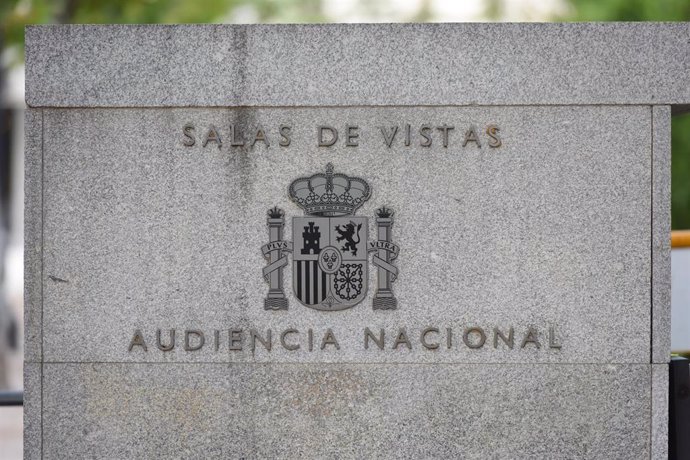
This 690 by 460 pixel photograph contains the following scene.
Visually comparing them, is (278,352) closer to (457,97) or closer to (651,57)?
(457,97)

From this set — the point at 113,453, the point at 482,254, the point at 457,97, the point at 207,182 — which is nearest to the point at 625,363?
the point at 482,254

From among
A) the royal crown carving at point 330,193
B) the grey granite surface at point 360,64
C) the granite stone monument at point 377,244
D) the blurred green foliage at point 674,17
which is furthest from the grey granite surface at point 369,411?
the blurred green foliage at point 674,17

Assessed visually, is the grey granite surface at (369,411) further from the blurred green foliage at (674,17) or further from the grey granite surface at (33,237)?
the blurred green foliage at (674,17)

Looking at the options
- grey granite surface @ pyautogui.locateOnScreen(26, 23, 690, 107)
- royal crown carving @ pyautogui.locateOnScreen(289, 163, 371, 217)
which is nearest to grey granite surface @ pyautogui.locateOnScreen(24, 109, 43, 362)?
grey granite surface @ pyautogui.locateOnScreen(26, 23, 690, 107)

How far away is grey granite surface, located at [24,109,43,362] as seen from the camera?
18.0 feet

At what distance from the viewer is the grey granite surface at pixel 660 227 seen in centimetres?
544

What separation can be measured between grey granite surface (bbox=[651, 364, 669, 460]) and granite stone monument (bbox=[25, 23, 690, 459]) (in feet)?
0.04

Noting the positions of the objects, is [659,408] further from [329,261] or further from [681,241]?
[329,261]

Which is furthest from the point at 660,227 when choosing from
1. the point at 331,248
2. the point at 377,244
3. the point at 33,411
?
the point at 33,411

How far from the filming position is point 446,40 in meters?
5.42

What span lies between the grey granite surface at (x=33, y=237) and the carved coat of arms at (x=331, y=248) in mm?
1273

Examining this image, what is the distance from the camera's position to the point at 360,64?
5.43m

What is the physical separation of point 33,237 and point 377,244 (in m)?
1.92

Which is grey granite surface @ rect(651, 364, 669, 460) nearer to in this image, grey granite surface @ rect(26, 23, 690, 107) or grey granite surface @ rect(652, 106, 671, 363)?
grey granite surface @ rect(652, 106, 671, 363)
